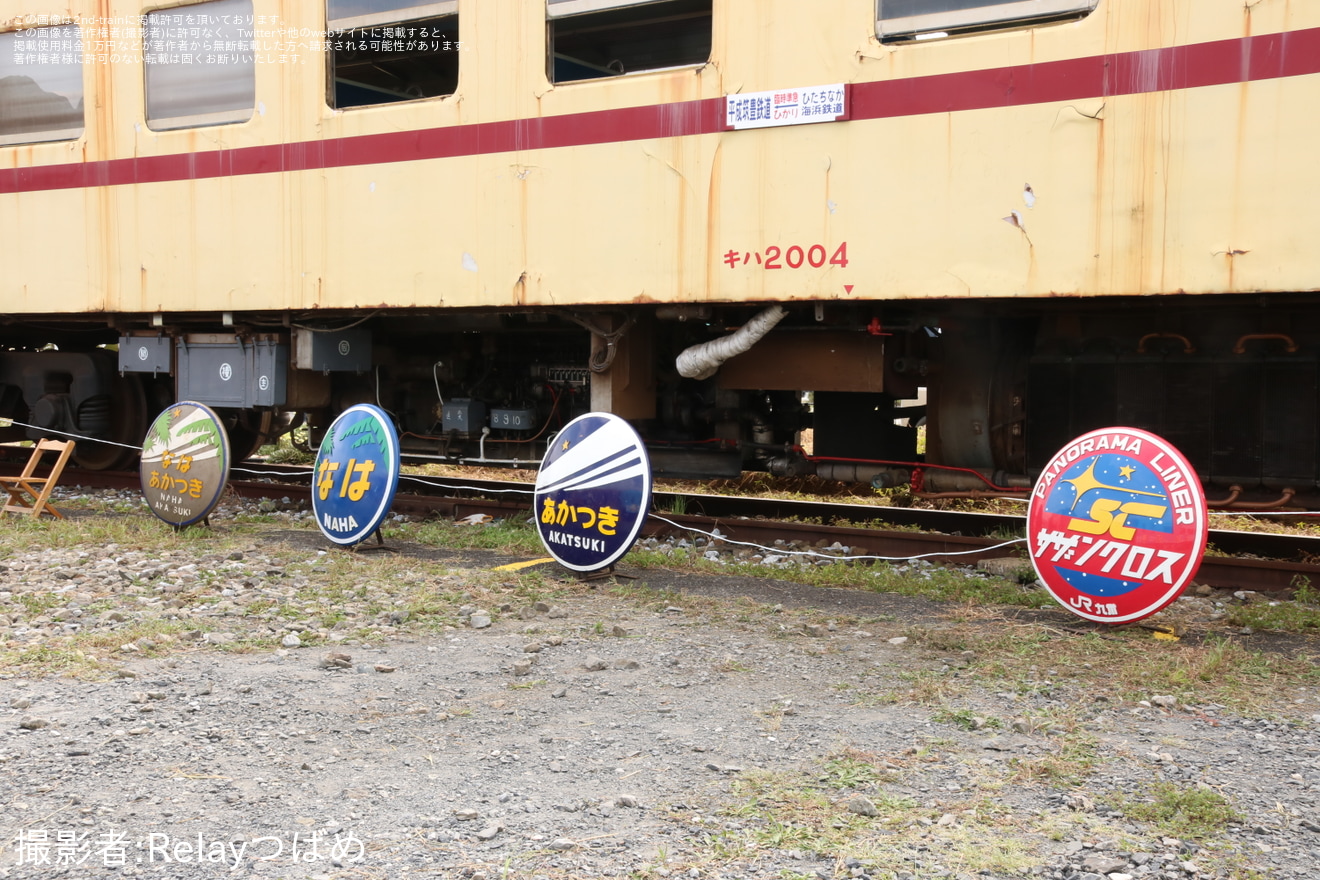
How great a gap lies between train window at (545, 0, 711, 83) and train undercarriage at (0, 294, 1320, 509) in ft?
4.27

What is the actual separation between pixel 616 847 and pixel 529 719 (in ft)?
3.12

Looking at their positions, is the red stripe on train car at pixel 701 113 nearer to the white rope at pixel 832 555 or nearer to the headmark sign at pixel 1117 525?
the headmark sign at pixel 1117 525

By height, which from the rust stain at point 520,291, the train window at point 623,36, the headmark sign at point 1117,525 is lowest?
the headmark sign at point 1117,525

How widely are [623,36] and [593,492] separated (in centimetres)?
248

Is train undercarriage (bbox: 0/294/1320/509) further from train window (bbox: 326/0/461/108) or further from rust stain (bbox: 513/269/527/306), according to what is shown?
train window (bbox: 326/0/461/108)

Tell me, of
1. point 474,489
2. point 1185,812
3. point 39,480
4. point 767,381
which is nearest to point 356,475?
point 474,489

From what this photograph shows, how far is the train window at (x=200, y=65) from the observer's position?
23.3 ft

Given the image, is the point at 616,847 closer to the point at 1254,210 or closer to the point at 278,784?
the point at 278,784

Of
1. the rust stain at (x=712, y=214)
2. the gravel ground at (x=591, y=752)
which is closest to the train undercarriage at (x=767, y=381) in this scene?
the rust stain at (x=712, y=214)

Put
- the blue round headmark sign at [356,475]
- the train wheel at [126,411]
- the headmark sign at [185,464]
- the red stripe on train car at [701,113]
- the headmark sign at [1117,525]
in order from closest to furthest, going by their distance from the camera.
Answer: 1. the headmark sign at [1117,525]
2. the red stripe on train car at [701,113]
3. the blue round headmark sign at [356,475]
4. the headmark sign at [185,464]
5. the train wheel at [126,411]

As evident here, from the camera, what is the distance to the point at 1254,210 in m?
4.63

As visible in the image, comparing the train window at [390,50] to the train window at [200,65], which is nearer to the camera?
the train window at [390,50]

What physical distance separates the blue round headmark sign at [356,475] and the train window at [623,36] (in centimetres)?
217

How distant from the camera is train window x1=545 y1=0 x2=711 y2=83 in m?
5.79
